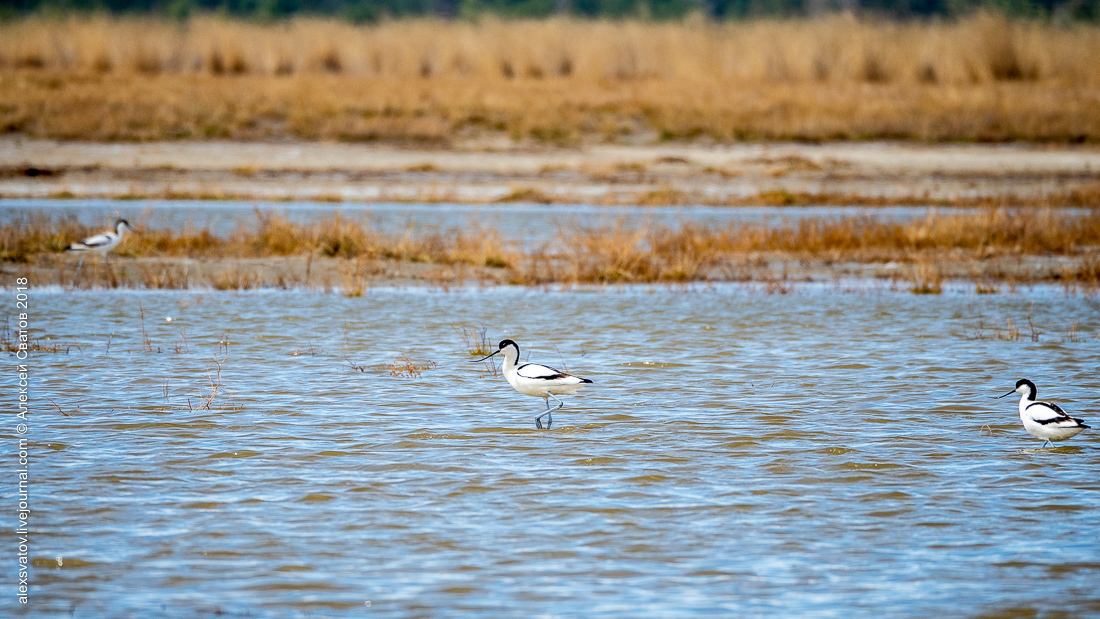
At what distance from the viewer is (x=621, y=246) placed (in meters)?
16.6

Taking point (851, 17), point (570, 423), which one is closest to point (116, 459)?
point (570, 423)

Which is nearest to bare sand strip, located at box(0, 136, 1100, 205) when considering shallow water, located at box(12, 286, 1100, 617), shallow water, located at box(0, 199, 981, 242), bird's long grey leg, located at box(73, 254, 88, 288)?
shallow water, located at box(0, 199, 981, 242)

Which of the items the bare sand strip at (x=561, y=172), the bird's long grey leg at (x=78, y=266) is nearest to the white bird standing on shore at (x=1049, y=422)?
the bird's long grey leg at (x=78, y=266)

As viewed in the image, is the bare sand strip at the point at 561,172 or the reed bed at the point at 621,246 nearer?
the reed bed at the point at 621,246

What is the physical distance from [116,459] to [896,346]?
7.44m

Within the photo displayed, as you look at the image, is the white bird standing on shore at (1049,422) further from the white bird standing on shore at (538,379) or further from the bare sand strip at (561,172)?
the bare sand strip at (561,172)

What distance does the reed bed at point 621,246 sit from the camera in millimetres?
16375

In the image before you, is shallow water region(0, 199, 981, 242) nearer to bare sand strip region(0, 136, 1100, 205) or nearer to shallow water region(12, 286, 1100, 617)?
bare sand strip region(0, 136, 1100, 205)

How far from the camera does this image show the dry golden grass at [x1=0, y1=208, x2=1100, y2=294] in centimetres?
1630

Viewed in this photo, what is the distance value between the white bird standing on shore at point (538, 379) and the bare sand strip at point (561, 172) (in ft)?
46.0

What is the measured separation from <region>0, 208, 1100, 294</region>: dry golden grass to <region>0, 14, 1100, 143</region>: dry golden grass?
1020 centimetres

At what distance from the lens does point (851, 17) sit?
39.8 m

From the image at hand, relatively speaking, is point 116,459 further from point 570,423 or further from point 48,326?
point 48,326

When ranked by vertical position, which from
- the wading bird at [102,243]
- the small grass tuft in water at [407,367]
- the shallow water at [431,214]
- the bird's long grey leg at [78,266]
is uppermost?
the wading bird at [102,243]
